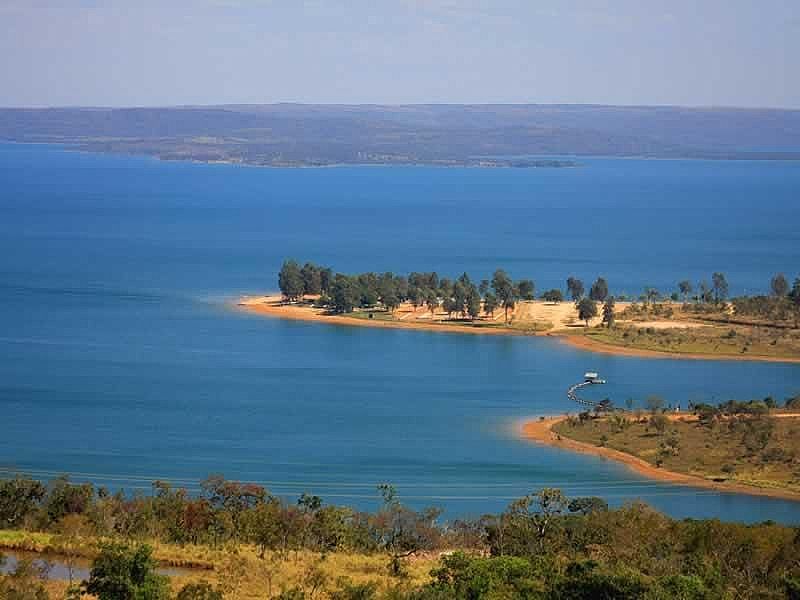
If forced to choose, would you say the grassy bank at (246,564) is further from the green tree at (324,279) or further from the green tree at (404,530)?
the green tree at (324,279)

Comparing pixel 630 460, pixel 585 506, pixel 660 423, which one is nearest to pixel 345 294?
pixel 660 423

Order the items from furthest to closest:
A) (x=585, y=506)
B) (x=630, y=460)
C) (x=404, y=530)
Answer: (x=630, y=460) → (x=585, y=506) → (x=404, y=530)

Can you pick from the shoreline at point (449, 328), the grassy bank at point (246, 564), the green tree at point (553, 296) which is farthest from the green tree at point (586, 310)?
the grassy bank at point (246, 564)

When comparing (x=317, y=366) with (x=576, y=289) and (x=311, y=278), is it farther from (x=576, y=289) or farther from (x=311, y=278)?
(x=576, y=289)

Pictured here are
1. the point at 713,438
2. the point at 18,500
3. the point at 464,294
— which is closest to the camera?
the point at 18,500

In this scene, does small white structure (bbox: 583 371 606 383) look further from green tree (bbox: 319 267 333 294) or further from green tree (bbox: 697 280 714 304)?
green tree (bbox: 319 267 333 294)

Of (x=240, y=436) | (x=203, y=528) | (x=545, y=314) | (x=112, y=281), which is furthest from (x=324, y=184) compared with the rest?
(x=203, y=528)

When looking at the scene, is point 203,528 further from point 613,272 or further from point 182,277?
point 613,272
